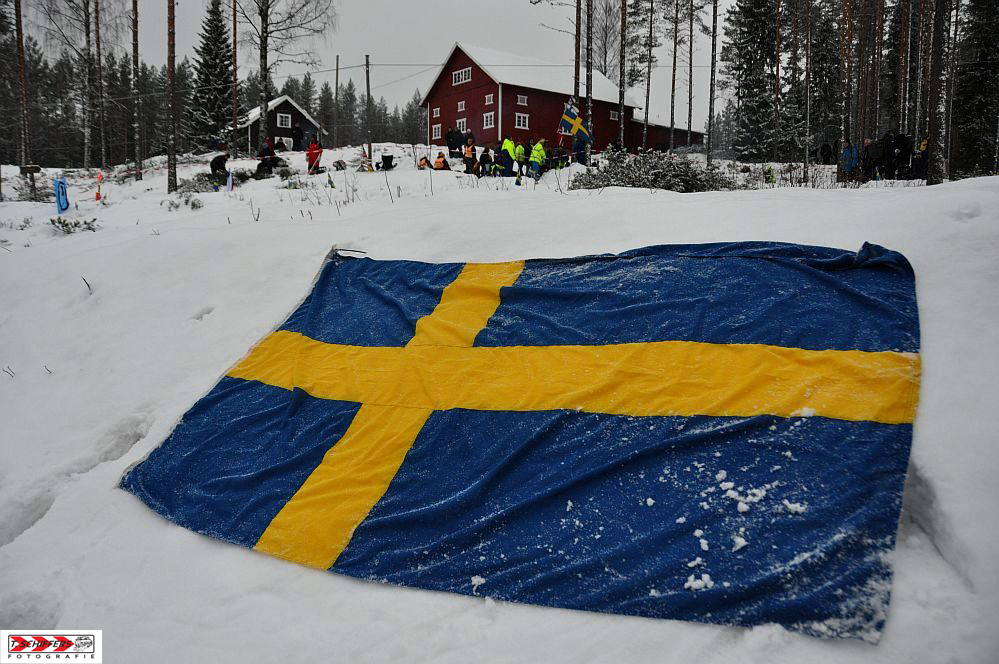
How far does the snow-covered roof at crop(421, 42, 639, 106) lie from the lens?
25.0m

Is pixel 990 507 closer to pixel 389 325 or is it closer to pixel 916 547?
pixel 916 547

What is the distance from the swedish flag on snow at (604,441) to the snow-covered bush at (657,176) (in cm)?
485

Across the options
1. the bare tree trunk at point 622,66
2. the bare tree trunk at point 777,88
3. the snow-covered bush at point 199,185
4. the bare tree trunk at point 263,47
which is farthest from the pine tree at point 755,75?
the snow-covered bush at point 199,185

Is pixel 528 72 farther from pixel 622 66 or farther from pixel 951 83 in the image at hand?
pixel 951 83

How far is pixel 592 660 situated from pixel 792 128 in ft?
82.0

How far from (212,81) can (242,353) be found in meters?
29.2

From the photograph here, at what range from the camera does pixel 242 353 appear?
3.64 meters

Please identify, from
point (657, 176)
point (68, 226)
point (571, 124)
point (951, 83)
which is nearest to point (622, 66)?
point (571, 124)

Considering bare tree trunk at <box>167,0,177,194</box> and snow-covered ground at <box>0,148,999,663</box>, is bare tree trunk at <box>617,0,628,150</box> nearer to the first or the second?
bare tree trunk at <box>167,0,177,194</box>

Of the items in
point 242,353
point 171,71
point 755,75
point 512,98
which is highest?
point 755,75

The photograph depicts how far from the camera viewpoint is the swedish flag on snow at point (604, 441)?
1828 mm

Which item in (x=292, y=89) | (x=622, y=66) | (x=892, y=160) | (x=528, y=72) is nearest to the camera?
(x=892, y=160)

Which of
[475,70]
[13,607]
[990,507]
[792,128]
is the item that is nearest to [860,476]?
[990,507]

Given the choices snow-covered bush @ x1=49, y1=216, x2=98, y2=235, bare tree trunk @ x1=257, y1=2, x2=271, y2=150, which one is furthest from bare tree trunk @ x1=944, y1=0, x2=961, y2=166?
bare tree trunk @ x1=257, y1=2, x2=271, y2=150
